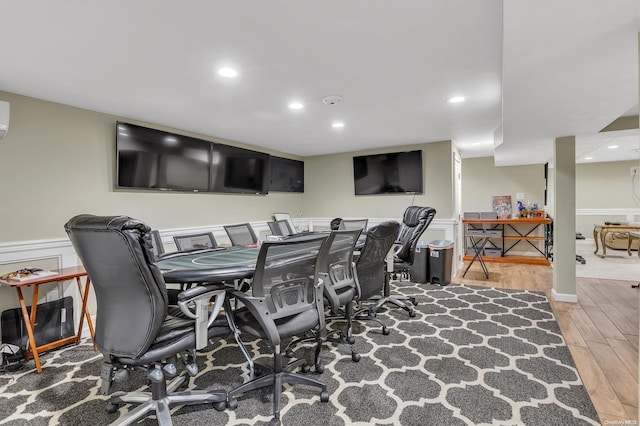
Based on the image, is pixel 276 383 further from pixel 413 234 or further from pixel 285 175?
pixel 285 175

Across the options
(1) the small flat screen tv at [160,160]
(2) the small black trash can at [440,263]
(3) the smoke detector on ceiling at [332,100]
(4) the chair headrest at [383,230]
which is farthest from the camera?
(2) the small black trash can at [440,263]

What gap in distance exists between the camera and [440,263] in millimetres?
4648

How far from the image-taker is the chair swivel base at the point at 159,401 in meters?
1.67

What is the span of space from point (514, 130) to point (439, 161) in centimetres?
172

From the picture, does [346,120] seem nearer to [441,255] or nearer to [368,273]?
[368,273]

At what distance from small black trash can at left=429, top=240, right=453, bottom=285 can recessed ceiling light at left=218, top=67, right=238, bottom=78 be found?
3636mm

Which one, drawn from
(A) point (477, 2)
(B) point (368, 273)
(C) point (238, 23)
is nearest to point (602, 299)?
(B) point (368, 273)

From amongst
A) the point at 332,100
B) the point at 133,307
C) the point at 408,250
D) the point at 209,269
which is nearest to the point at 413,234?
the point at 408,250

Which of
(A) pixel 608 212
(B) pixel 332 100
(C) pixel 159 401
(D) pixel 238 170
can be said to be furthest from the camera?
(A) pixel 608 212

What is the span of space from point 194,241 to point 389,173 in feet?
11.8

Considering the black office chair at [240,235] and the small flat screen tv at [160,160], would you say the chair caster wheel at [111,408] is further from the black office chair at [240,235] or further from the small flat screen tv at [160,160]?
the small flat screen tv at [160,160]

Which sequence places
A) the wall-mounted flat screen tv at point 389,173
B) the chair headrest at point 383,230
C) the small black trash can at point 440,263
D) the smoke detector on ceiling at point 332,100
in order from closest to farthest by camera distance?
the chair headrest at point 383,230
the smoke detector on ceiling at point 332,100
the small black trash can at point 440,263
the wall-mounted flat screen tv at point 389,173

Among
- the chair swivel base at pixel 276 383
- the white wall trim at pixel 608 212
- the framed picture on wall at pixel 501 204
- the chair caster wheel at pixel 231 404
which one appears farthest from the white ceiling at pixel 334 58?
the white wall trim at pixel 608 212

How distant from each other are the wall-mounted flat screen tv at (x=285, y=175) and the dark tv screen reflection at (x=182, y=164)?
34 cm
